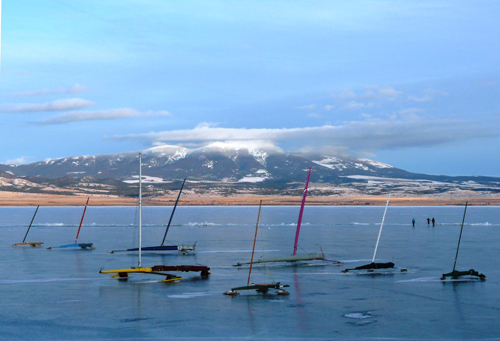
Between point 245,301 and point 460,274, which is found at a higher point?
point 460,274

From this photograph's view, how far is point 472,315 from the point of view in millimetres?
20031

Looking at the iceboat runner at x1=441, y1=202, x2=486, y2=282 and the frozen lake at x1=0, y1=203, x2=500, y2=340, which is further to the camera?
the iceboat runner at x1=441, y1=202, x2=486, y2=282

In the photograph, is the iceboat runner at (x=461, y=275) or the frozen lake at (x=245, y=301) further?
the iceboat runner at (x=461, y=275)

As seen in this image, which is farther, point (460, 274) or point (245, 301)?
point (460, 274)

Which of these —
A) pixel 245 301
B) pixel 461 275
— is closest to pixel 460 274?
pixel 461 275

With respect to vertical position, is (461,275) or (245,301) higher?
(461,275)

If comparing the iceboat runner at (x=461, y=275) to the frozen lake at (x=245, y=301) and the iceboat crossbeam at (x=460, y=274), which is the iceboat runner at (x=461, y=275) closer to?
the iceboat crossbeam at (x=460, y=274)

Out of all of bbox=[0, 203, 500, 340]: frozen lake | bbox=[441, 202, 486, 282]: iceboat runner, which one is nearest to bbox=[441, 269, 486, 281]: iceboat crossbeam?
bbox=[441, 202, 486, 282]: iceboat runner

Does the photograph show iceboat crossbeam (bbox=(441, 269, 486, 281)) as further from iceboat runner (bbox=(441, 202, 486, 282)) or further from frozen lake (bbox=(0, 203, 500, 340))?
frozen lake (bbox=(0, 203, 500, 340))

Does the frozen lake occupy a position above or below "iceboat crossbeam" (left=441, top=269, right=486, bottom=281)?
below

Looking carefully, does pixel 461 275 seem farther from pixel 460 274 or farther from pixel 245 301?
pixel 245 301

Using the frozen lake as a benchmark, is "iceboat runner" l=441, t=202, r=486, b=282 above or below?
above

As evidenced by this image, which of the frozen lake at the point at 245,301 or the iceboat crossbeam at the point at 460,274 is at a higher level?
the iceboat crossbeam at the point at 460,274

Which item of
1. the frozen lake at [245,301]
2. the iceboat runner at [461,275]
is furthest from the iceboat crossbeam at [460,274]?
the frozen lake at [245,301]
